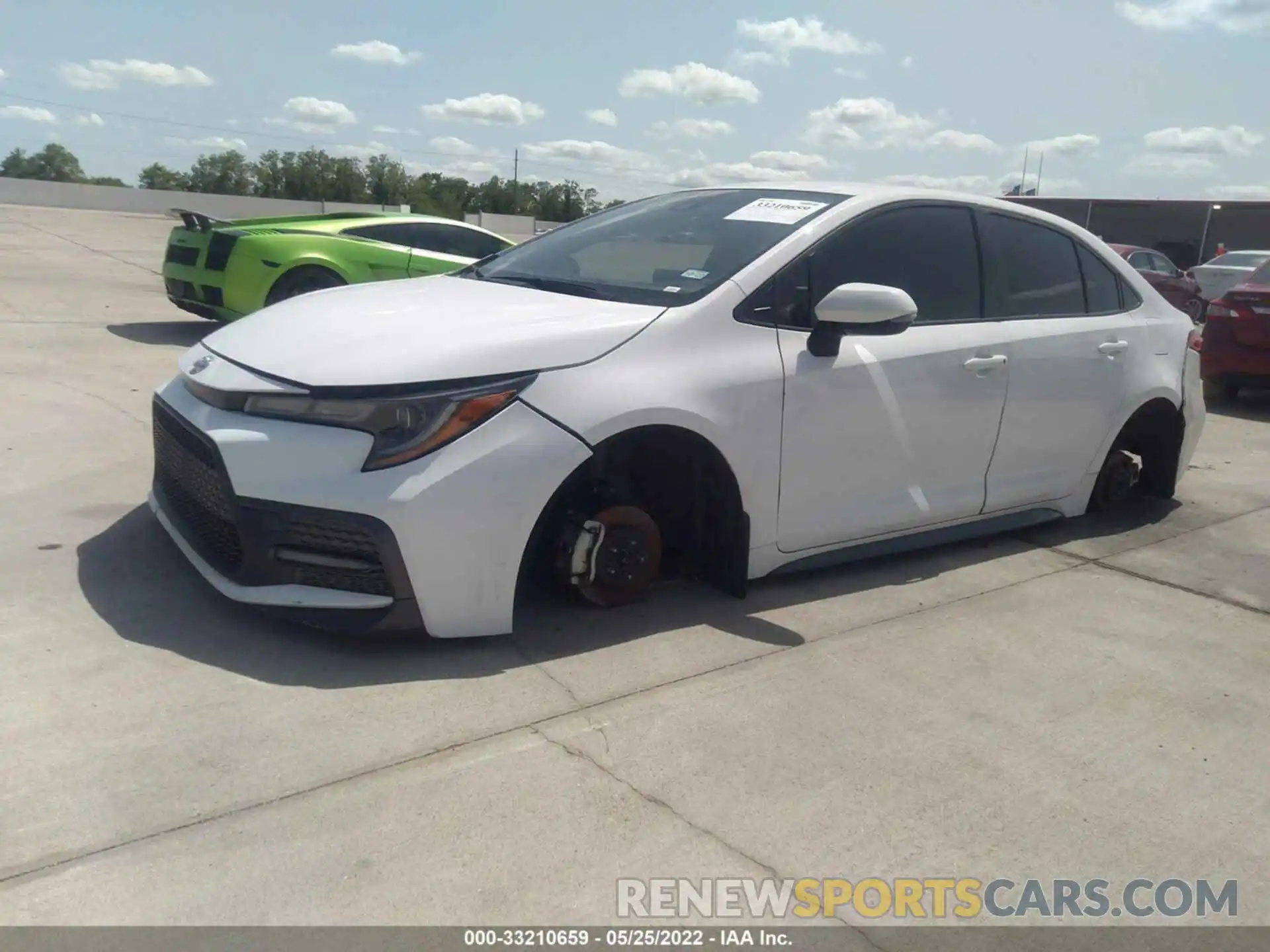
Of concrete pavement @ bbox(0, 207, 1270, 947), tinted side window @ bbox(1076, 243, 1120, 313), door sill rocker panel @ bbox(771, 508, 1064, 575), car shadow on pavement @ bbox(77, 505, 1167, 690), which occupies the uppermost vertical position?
tinted side window @ bbox(1076, 243, 1120, 313)

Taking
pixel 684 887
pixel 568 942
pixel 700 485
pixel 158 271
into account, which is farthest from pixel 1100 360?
pixel 158 271

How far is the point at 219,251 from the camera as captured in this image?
886 cm

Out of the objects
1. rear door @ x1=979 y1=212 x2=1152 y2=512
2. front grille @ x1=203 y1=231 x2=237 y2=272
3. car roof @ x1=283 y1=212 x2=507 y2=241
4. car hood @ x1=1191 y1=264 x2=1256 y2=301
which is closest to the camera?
rear door @ x1=979 y1=212 x2=1152 y2=512

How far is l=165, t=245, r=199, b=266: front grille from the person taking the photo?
9.07 metres

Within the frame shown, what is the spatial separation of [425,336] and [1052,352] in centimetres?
266

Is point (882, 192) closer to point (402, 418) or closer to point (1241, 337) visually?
point (402, 418)

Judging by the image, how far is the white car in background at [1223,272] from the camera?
18.2 m

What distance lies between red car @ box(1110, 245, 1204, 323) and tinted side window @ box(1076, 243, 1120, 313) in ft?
43.9

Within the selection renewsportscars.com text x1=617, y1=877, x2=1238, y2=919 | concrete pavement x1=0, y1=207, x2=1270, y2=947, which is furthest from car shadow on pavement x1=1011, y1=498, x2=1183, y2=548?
renewsportscars.com text x1=617, y1=877, x2=1238, y2=919

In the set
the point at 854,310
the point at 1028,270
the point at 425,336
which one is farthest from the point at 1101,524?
the point at 425,336

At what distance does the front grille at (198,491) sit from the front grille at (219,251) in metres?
5.57

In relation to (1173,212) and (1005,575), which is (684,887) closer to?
(1005,575)

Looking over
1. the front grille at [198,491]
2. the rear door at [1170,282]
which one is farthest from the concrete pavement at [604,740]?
the rear door at [1170,282]

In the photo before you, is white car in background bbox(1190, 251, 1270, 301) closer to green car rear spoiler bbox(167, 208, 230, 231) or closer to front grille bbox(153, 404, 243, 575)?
green car rear spoiler bbox(167, 208, 230, 231)
